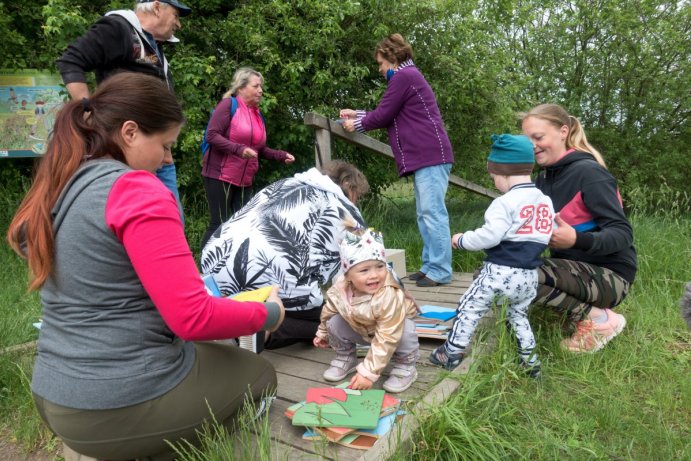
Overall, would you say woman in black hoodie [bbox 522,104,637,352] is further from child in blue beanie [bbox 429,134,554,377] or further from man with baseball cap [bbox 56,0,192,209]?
man with baseball cap [bbox 56,0,192,209]

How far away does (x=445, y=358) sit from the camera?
105 inches

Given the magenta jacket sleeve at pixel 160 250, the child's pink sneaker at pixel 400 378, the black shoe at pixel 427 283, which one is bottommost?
the black shoe at pixel 427 283

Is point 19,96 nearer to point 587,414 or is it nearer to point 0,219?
point 0,219

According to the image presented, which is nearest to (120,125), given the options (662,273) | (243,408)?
(243,408)

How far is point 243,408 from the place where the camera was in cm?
202

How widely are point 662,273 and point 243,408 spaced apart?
11.9ft

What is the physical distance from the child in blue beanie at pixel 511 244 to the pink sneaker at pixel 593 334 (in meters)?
0.39

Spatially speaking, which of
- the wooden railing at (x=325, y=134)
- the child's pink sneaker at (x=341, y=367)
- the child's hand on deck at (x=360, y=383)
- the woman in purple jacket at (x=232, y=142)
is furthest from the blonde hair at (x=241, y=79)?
the child's hand on deck at (x=360, y=383)

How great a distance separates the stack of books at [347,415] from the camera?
1985 mm

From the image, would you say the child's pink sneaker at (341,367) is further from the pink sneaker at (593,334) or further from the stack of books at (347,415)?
the pink sneaker at (593,334)

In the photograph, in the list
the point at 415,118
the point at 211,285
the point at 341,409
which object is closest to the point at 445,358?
the point at 341,409

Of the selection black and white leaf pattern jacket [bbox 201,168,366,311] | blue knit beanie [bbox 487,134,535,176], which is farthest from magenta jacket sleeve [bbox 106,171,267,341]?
blue knit beanie [bbox 487,134,535,176]

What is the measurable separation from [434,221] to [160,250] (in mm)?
3024

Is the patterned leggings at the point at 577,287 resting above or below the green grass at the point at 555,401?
above
